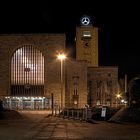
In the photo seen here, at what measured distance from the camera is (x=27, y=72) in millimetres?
105125

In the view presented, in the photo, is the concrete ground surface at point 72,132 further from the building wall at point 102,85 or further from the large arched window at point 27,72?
the building wall at point 102,85

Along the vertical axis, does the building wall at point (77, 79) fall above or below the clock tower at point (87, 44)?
below

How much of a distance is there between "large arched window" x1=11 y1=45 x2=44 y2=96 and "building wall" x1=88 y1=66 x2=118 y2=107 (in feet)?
56.5

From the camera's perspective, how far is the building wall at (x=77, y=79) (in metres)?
109

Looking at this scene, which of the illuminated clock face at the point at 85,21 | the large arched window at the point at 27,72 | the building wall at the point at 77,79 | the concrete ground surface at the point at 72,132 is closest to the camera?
the concrete ground surface at the point at 72,132

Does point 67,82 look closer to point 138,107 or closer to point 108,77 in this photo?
point 108,77

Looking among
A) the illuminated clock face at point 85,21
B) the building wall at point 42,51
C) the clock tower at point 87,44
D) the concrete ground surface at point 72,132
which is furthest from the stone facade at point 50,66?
the concrete ground surface at point 72,132

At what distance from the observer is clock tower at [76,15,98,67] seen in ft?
441

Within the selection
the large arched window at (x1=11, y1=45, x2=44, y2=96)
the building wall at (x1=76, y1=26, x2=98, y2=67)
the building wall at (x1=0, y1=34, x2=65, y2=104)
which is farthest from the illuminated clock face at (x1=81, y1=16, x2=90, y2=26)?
the large arched window at (x1=11, y1=45, x2=44, y2=96)

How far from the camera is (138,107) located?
1457 inches

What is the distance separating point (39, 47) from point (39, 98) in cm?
1184

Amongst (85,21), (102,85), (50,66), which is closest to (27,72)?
(50,66)

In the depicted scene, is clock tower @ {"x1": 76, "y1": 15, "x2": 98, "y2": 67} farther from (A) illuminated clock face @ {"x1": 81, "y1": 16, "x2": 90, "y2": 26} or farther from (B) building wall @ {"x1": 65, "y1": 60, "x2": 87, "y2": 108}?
(B) building wall @ {"x1": 65, "y1": 60, "x2": 87, "y2": 108}

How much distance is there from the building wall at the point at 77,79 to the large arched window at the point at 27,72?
6.61m
